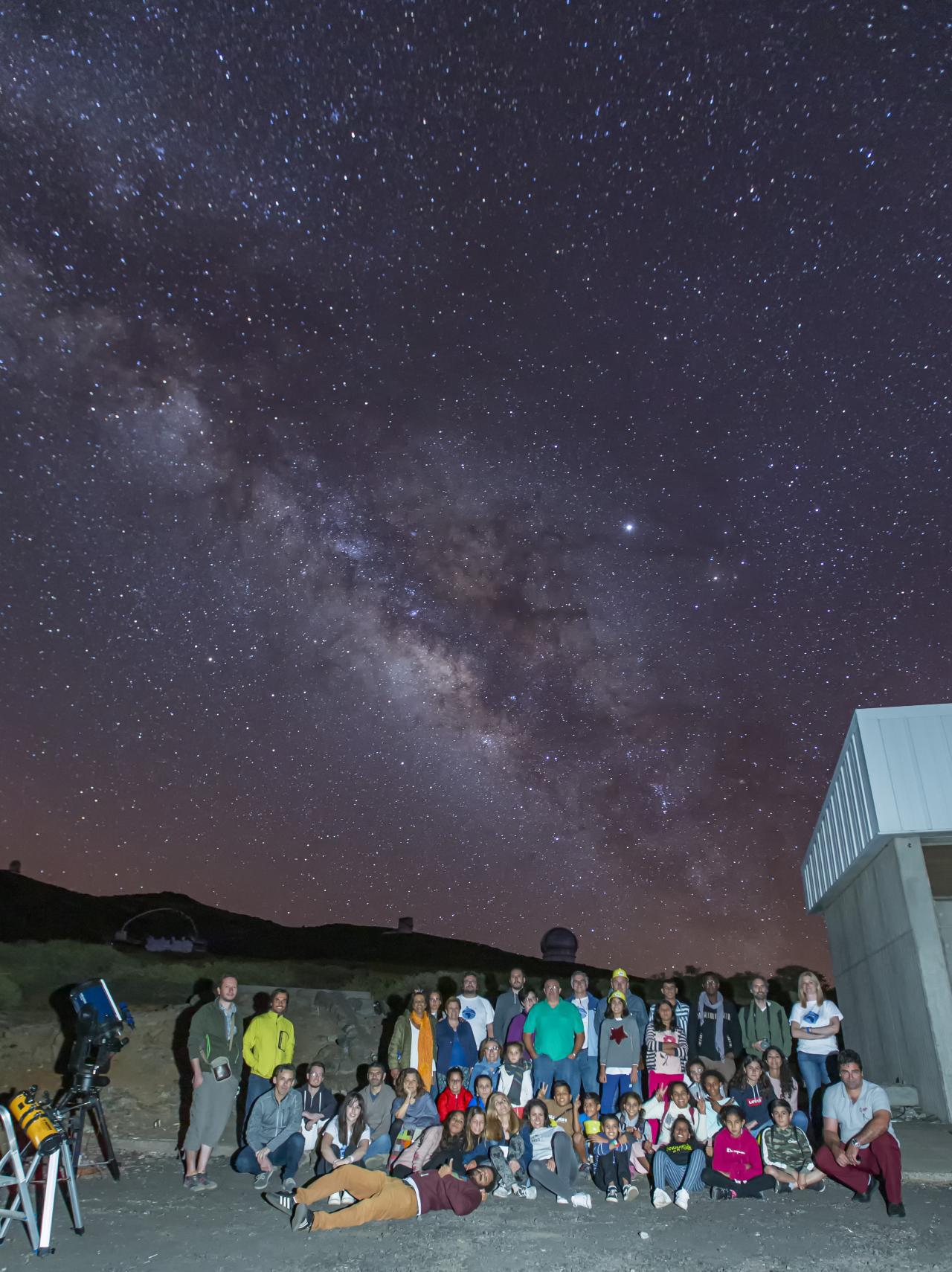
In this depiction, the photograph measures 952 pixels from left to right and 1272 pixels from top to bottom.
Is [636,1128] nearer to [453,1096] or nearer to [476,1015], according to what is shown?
[453,1096]

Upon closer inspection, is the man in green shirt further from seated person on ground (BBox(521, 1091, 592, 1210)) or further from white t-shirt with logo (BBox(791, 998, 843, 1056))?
white t-shirt with logo (BBox(791, 998, 843, 1056))

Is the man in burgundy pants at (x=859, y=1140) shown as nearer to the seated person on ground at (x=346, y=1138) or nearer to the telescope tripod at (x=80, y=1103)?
the seated person on ground at (x=346, y=1138)

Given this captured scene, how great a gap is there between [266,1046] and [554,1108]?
108 inches

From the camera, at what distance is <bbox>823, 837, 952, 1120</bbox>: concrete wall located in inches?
379

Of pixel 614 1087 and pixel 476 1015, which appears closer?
pixel 614 1087

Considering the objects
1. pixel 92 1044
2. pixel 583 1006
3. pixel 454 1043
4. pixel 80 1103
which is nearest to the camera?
pixel 80 1103

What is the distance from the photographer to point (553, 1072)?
8.17 meters

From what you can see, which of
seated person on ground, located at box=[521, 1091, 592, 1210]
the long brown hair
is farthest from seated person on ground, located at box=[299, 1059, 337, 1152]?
seated person on ground, located at box=[521, 1091, 592, 1210]

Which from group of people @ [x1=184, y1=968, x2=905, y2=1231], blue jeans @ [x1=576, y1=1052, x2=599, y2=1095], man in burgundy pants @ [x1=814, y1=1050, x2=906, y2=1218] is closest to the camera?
man in burgundy pants @ [x1=814, y1=1050, x2=906, y2=1218]

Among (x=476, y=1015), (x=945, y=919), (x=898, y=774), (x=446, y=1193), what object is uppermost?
(x=898, y=774)

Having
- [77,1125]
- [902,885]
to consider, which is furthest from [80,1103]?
[902,885]

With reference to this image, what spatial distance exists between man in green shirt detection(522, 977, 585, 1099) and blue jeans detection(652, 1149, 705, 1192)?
4.64ft

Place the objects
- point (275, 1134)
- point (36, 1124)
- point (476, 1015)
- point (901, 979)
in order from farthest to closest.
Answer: point (901, 979) → point (476, 1015) → point (275, 1134) → point (36, 1124)

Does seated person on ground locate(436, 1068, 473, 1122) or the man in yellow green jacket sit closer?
seated person on ground locate(436, 1068, 473, 1122)
